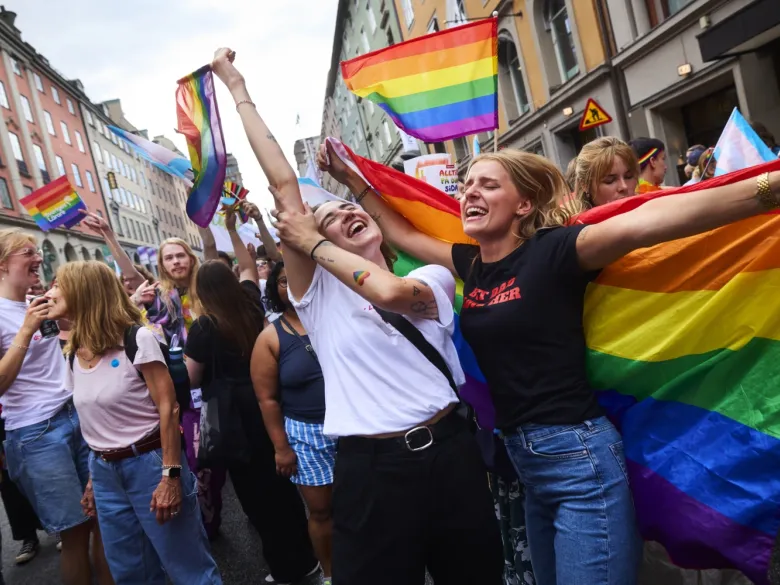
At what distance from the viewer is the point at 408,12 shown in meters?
A: 24.4

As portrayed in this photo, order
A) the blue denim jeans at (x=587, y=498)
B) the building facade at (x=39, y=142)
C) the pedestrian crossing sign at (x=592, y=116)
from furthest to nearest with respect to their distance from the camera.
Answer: the building facade at (x=39, y=142) → the pedestrian crossing sign at (x=592, y=116) → the blue denim jeans at (x=587, y=498)

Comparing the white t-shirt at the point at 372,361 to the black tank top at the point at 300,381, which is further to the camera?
the black tank top at the point at 300,381

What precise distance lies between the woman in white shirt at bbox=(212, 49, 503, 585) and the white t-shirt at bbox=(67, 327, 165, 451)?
1.33 meters

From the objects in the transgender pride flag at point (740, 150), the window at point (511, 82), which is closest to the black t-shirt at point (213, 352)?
the transgender pride flag at point (740, 150)

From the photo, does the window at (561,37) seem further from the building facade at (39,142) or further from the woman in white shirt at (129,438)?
the building facade at (39,142)

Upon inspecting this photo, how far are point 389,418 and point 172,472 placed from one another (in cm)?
158

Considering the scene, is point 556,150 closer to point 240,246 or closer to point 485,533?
point 240,246

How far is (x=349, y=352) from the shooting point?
Answer: 77.4 inches

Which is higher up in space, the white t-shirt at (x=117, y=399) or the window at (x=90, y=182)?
the window at (x=90, y=182)

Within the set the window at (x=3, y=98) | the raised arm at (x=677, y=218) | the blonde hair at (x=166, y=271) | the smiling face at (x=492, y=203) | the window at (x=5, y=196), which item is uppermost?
the window at (x=3, y=98)

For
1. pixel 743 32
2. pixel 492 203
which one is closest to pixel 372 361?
pixel 492 203

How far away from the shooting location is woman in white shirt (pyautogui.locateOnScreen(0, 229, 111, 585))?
3289 millimetres

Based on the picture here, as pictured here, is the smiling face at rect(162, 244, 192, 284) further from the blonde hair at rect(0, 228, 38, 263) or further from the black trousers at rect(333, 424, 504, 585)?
the black trousers at rect(333, 424, 504, 585)

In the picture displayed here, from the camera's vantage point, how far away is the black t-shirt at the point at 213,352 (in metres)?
3.61
